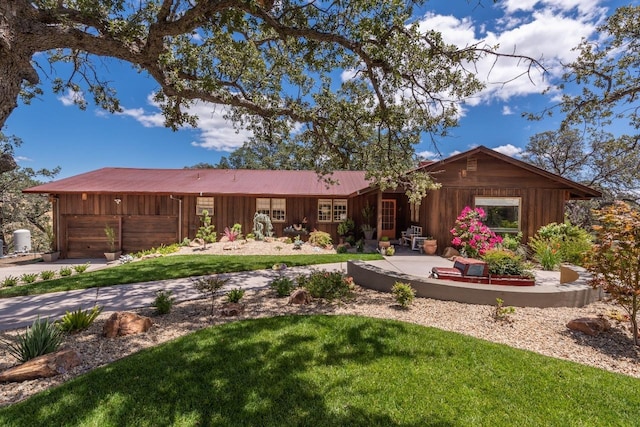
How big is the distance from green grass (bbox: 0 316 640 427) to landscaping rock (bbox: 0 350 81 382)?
17.1 inches

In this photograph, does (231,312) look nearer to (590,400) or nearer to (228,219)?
(590,400)

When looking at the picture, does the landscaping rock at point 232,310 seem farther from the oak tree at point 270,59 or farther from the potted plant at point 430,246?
the potted plant at point 430,246

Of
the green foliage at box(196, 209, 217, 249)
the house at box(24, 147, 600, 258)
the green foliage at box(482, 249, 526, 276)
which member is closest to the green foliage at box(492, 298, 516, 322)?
the green foliage at box(482, 249, 526, 276)

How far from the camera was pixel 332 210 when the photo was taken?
48.9 ft

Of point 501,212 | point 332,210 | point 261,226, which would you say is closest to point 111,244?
point 261,226

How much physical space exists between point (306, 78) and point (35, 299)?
843 cm

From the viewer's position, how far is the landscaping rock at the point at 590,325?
4.23 meters

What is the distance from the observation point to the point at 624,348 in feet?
12.8

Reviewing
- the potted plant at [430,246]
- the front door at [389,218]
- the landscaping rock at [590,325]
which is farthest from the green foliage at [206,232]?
the landscaping rock at [590,325]

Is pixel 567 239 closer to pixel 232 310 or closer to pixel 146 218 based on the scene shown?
pixel 232 310

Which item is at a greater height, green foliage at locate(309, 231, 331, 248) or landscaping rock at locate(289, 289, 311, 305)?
green foliage at locate(309, 231, 331, 248)

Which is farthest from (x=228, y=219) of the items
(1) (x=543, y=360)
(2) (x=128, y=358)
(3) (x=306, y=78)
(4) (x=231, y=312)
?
(1) (x=543, y=360)

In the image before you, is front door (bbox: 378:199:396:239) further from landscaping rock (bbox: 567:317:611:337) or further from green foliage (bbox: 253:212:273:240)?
landscaping rock (bbox: 567:317:611:337)

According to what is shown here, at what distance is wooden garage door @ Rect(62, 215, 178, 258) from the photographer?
1420 centimetres
